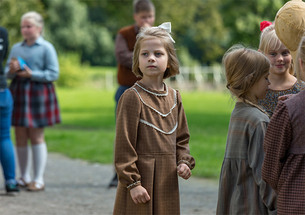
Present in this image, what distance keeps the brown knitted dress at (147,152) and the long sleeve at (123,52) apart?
3358 mm

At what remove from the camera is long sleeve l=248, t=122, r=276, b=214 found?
148 inches

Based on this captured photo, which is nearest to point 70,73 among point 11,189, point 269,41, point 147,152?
point 11,189

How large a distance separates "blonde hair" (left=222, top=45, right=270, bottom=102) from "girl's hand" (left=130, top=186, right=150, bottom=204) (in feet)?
2.72

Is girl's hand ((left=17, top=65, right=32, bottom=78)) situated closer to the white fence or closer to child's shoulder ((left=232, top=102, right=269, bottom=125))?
child's shoulder ((left=232, top=102, right=269, bottom=125))

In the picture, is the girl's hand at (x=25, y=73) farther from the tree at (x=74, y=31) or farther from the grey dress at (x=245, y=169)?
the tree at (x=74, y=31)

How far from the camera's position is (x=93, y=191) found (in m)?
7.71

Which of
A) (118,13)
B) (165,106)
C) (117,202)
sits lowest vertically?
(118,13)

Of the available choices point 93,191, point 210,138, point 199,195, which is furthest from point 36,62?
point 210,138

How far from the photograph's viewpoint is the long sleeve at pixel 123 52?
7.37m

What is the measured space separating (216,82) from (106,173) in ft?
169

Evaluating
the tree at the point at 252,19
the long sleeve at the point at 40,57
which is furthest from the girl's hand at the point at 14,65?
the tree at the point at 252,19

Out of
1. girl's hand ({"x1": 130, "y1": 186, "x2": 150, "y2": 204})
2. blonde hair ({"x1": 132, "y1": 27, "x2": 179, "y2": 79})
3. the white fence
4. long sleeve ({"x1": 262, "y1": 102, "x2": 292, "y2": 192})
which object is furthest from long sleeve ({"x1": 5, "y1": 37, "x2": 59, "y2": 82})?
the white fence

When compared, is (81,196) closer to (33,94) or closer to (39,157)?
(39,157)

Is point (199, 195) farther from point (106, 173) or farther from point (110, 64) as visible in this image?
point (110, 64)
